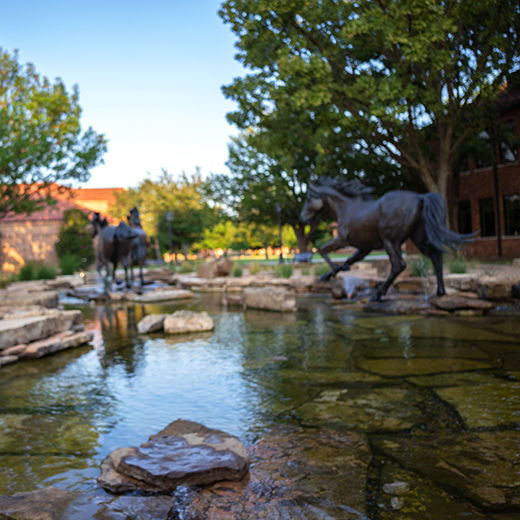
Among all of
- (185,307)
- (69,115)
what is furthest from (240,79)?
(69,115)

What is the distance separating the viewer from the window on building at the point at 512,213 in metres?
21.4

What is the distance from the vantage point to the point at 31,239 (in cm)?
3325

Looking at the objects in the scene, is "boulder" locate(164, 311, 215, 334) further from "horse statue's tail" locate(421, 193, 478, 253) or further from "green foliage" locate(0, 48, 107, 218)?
Result: "green foliage" locate(0, 48, 107, 218)

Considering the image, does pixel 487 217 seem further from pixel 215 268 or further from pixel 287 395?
pixel 287 395

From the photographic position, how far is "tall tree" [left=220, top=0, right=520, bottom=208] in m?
12.0

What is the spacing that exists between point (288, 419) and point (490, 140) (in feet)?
62.5

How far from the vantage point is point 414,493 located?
2.25 meters

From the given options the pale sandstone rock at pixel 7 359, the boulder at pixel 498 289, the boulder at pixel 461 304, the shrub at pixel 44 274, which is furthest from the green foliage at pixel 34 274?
the boulder at pixel 498 289

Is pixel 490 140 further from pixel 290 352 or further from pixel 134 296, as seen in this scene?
pixel 290 352

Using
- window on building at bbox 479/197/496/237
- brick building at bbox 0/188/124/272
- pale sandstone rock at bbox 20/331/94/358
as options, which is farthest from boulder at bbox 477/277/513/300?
brick building at bbox 0/188/124/272

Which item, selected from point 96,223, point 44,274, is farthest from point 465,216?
point 44,274

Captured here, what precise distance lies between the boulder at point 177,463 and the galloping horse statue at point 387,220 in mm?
6585

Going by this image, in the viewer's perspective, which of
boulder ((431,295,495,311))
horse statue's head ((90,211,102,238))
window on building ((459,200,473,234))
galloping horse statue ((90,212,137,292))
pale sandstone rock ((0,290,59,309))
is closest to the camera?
boulder ((431,295,495,311))

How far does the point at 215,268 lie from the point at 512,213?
560 inches
